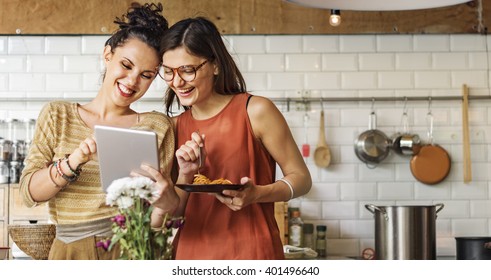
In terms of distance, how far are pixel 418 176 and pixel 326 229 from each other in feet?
2.48

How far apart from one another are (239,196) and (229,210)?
0.24 metres

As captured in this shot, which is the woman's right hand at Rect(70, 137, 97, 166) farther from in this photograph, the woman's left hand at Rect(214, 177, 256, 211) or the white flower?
the woman's left hand at Rect(214, 177, 256, 211)

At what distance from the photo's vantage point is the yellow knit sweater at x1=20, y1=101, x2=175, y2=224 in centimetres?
273

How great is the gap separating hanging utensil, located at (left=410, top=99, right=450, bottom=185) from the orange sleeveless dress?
333cm

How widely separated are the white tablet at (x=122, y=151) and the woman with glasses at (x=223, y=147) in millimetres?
271

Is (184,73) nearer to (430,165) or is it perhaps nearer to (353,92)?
(353,92)

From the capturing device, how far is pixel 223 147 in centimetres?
279

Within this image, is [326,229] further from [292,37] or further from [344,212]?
[292,37]

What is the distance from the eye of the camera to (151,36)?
111 inches

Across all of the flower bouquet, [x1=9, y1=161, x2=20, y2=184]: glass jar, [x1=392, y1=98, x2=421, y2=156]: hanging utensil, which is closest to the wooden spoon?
[x1=392, y1=98, x2=421, y2=156]: hanging utensil

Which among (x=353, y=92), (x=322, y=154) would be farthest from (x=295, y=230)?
(x=353, y=92)
